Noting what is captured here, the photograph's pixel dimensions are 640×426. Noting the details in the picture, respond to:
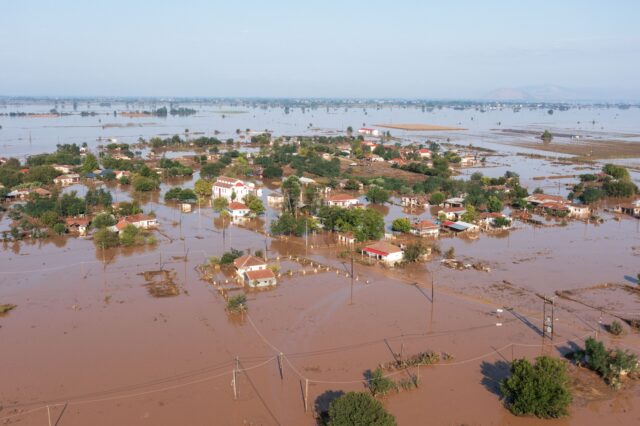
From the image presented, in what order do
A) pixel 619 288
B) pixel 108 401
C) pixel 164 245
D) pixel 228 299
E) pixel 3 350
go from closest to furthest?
pixel 108 401
pixel 3 350
pixel 228 299
pixel 619 288
pixel 164 245

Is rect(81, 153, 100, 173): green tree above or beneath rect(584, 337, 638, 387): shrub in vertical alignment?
above

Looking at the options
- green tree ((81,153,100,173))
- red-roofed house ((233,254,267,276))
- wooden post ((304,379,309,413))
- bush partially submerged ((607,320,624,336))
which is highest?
green tree ((81,153,100,173))

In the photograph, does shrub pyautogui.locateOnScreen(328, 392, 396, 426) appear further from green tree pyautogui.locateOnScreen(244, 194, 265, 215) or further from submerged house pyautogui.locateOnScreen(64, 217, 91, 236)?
green tree pyautogui.locateOnScreen(244, 194, 265, 215)

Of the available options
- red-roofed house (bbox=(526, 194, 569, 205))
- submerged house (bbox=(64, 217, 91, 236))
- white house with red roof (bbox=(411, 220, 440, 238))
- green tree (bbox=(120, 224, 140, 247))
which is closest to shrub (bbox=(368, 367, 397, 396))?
white house with red roof (bbox=(411, 220, 440, 238))

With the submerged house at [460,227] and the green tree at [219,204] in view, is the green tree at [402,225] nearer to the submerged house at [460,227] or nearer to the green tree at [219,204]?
the submerged house at [460,227]

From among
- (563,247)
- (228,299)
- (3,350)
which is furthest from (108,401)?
(563,247)

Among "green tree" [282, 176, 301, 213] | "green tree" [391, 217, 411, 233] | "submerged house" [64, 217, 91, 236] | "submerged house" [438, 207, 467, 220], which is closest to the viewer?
"green tree" [391, 217, 411, 233]

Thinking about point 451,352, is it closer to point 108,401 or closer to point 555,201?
point 108,401

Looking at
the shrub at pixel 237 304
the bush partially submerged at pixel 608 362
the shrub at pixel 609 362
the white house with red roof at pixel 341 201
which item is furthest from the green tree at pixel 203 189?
the shrub at pixel 609 362
